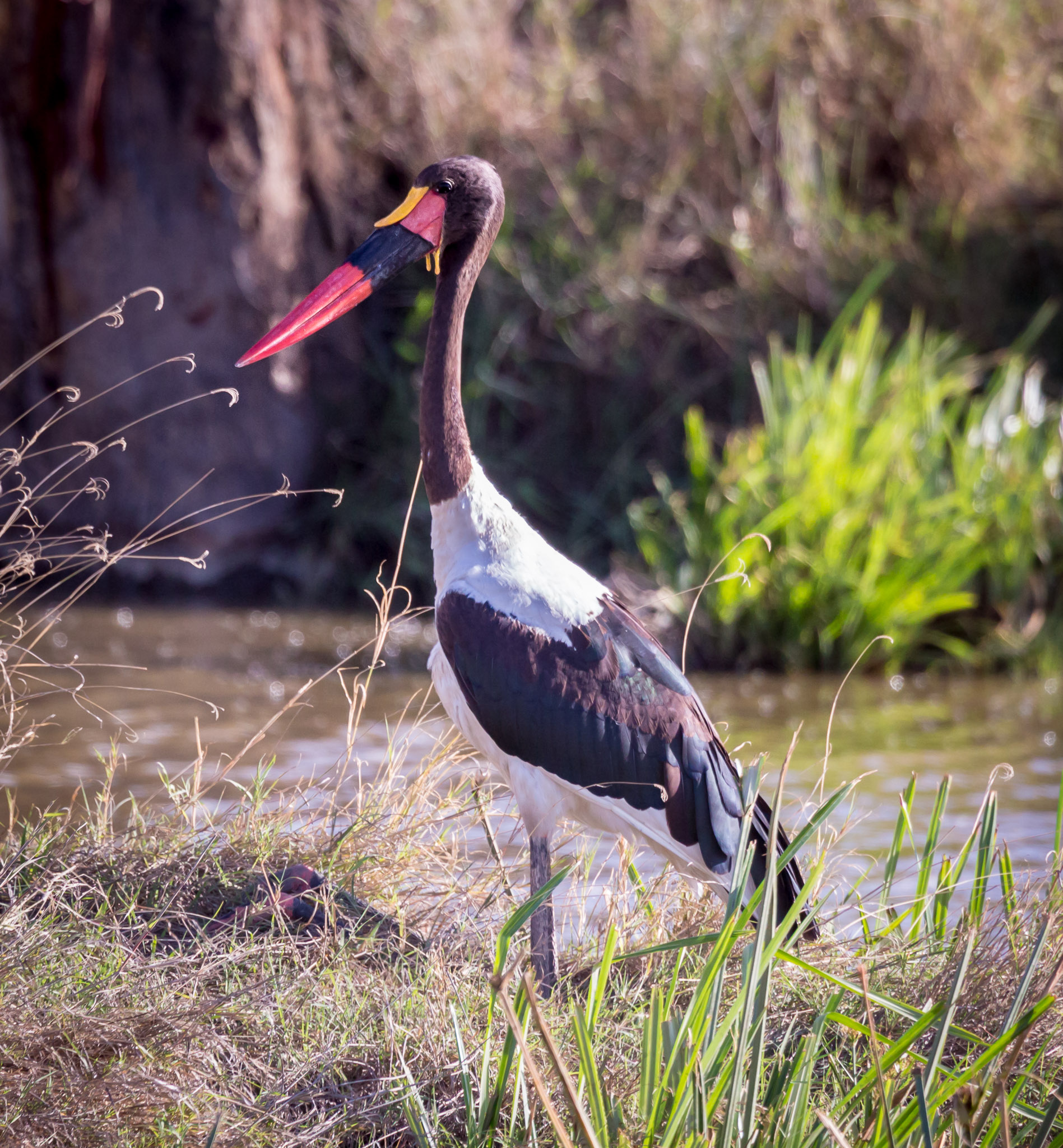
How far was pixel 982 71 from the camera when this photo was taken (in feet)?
27.1

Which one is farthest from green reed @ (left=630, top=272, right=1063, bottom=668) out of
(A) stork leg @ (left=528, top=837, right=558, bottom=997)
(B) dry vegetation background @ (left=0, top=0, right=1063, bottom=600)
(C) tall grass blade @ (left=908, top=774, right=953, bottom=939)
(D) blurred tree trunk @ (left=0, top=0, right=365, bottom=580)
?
(A) stork leg @ (left=528, top=837, right=558, bottom=997)

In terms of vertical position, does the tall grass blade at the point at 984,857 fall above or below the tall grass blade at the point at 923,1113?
below

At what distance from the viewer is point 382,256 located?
2.93 metres

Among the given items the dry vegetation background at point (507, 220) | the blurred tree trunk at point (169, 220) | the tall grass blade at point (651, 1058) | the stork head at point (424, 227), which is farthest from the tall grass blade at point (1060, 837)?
the blurred tree trunk at point (169, 220)

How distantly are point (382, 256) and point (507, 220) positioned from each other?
464 centimetres

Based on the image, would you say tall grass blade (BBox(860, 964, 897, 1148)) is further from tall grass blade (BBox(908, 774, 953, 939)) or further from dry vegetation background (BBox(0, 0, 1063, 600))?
dry vegetation background (BBox(0, 0, 1063, 600))

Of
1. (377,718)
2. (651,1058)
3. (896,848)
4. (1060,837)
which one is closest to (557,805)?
(896,848)

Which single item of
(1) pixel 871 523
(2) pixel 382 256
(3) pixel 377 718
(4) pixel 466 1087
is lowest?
(3) pixel 377 718

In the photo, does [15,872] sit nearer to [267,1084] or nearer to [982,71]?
[267,1084]

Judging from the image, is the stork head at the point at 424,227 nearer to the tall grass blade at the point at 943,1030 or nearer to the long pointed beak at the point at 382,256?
the long pointed beak at the point at 382,256

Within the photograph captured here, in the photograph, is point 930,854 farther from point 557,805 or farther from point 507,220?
point 507,220

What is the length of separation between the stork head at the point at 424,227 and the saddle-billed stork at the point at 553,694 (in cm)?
9

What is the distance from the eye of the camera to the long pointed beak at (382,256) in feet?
9.46

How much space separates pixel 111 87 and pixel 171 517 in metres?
2.09
